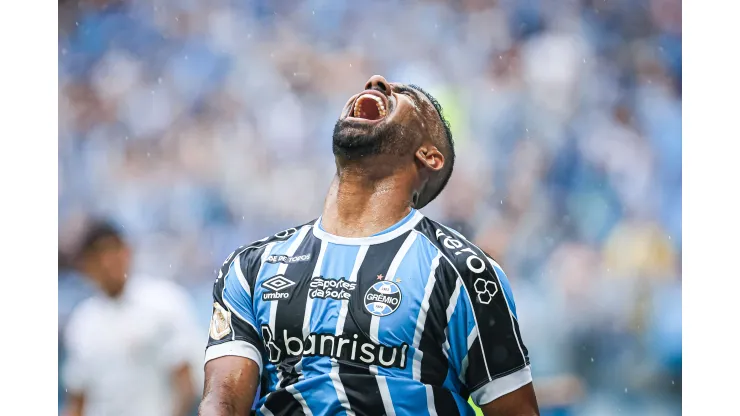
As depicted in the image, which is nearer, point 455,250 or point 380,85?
point 455,250

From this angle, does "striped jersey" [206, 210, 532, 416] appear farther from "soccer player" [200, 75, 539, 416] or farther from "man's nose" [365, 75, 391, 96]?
"man's nose" [365, 75, 391, 96]

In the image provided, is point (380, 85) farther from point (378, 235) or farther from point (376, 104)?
point (378, 235)

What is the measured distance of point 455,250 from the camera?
2.25 meters

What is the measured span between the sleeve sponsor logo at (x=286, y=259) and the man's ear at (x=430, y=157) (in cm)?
46

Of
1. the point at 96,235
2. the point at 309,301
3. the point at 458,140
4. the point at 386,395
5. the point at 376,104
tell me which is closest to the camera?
the point at 386,395

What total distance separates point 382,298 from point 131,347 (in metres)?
1.54

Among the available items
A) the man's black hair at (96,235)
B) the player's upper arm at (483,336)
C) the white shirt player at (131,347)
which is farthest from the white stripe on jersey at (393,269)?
the man's black hair at (96,235)

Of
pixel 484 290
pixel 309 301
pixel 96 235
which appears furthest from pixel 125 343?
pixel 484 290

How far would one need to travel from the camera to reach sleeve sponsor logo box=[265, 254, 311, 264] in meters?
2.30

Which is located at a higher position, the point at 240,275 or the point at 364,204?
the point at 364,204
